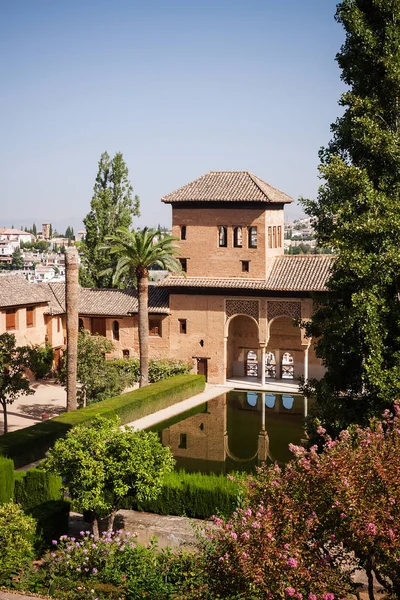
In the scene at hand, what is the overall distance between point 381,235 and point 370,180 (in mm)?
1743

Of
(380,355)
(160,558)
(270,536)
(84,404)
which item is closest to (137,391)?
(84,404)

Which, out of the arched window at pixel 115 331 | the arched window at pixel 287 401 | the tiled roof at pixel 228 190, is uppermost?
the tiled roof at pixel 228 190

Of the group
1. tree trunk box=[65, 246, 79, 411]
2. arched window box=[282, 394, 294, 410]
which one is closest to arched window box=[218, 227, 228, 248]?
arched window box=[282, 394, 294, 410]

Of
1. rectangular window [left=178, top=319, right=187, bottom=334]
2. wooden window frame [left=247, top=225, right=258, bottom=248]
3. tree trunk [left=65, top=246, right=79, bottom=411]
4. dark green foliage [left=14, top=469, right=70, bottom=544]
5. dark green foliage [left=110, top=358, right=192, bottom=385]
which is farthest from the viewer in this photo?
rectangular window [left=178, top=319, right=187, bottom=334]

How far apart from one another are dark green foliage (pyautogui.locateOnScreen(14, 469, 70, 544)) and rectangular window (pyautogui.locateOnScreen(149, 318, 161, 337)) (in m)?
22.1

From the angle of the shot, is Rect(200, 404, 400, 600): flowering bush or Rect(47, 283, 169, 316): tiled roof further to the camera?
Rect(47, 283, 169, 316): tiled roof

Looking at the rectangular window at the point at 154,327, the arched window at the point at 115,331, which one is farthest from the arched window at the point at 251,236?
the arched window at the point at 115,331

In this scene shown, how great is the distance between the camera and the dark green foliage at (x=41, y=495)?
1984cm

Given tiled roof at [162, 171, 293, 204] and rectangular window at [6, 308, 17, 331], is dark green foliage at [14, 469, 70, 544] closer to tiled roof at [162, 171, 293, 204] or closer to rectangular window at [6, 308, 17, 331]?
rectangular window at [6, 308, 17, 331]

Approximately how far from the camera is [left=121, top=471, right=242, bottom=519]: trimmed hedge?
2142cm

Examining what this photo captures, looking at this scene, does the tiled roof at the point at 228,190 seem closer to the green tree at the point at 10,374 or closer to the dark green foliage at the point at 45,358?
the dark green foliage at the point at 45,358

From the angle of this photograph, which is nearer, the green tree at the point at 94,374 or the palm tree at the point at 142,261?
the green tree at the point at 94,374

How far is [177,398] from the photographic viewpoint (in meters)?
38.2

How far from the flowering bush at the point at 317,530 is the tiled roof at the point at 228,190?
29827 mm
